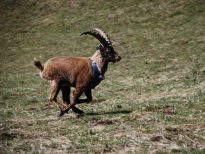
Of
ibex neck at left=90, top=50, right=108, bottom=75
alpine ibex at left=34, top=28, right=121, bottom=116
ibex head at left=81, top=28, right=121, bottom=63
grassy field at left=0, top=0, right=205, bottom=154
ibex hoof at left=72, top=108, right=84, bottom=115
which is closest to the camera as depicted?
grassy field at left=0, top=0, right=205, bottom=154

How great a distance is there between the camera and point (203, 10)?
49719 mm

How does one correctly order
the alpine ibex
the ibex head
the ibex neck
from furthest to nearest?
the ibex head, the ibex neck, the alpine ibex

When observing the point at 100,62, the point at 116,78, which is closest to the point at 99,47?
the point at 100,62

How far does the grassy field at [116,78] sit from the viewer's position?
41.1ft

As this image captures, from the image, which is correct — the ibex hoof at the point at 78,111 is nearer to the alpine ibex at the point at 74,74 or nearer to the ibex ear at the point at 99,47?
the alpine ibex at the point at 74,74

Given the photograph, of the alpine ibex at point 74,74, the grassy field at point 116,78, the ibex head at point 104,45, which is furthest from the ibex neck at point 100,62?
the grassy field at point 116,78

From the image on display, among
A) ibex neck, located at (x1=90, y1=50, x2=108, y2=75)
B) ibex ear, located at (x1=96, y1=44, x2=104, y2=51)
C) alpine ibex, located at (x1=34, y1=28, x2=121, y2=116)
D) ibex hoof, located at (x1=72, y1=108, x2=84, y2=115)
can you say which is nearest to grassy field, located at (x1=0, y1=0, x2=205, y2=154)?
ibex hoof, located at (x1=72, y1=108, x2=84, y2=115)

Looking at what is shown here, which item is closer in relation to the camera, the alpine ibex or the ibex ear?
the alpine ibex

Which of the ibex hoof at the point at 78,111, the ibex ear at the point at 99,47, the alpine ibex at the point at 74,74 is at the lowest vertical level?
the ibex hoof at the point at 78,111

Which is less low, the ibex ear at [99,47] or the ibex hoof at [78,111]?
the ibex ear at [99,47]

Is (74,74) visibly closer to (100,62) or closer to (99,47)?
(100,62)

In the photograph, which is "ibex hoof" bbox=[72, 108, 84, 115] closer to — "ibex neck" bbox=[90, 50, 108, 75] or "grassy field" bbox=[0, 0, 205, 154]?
"grassy field" bbox=[0, 0, 205, 154]

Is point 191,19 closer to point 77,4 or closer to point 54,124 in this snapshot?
point 77,4

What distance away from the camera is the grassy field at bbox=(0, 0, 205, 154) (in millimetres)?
12523
